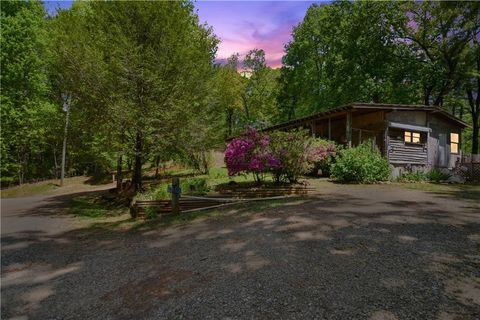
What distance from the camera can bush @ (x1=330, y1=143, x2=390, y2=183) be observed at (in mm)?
15852

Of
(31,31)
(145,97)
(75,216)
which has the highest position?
(31,31)

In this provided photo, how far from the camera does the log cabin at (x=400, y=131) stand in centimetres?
1939

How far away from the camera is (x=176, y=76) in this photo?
13.6 meters

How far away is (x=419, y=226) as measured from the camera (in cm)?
723

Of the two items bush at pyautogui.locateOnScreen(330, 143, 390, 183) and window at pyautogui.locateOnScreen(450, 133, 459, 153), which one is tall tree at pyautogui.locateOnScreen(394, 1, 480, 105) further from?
bush at pyautogui.locateOnScreen(330, 143, 390, 183)

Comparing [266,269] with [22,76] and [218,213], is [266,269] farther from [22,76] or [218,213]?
[22,76]

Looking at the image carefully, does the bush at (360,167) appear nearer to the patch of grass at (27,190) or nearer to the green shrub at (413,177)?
the green shrub at (413,177)

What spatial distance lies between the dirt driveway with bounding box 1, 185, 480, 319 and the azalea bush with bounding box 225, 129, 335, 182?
3967 millimetres

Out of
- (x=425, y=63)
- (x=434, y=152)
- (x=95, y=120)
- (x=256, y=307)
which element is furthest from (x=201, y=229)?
(x=425, y=63)

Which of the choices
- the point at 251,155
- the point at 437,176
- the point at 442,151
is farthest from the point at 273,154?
the point at 442,151

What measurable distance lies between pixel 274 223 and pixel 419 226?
3.43 meters

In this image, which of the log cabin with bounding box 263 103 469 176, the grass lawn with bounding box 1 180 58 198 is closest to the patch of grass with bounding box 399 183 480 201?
the log cabin with bounding box 263 103 469 176

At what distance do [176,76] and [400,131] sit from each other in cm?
1626

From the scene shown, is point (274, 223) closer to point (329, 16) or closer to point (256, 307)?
point (256, 307)
